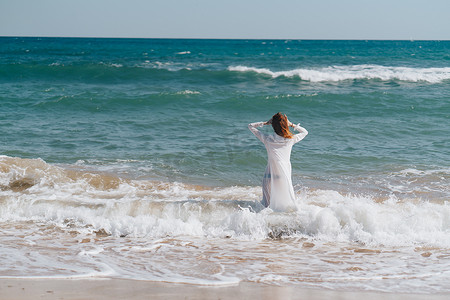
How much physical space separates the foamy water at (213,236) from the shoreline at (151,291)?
0.17 m

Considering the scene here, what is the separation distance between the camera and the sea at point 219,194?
5121 millimetres

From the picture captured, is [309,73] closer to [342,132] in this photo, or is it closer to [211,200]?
[342,132]

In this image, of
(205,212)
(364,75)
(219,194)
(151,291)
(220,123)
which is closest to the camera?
(151,291)

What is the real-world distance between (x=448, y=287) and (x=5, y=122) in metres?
12.8

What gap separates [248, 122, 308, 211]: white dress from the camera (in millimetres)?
6008

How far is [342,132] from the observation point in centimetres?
1293

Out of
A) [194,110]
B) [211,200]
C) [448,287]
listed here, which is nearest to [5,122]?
[194,110]

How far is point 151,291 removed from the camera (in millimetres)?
4340

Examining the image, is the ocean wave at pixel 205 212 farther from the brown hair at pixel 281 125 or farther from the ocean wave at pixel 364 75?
the ocean wave at pixel 364 75

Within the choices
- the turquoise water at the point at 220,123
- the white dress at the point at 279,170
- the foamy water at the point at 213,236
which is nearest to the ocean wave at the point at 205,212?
the foamy water at the point at 213,236

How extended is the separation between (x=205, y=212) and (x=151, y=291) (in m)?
2.60

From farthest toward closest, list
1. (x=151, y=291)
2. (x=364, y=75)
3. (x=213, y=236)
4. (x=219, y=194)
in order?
1. (x=364, y=75)
2. (x=219, y=194)
3. (x=213, y=236)
4. (x=151, y=291)

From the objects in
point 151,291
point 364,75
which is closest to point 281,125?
point 151,291

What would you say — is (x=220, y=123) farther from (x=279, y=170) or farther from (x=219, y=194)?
(x=279, y=170)
